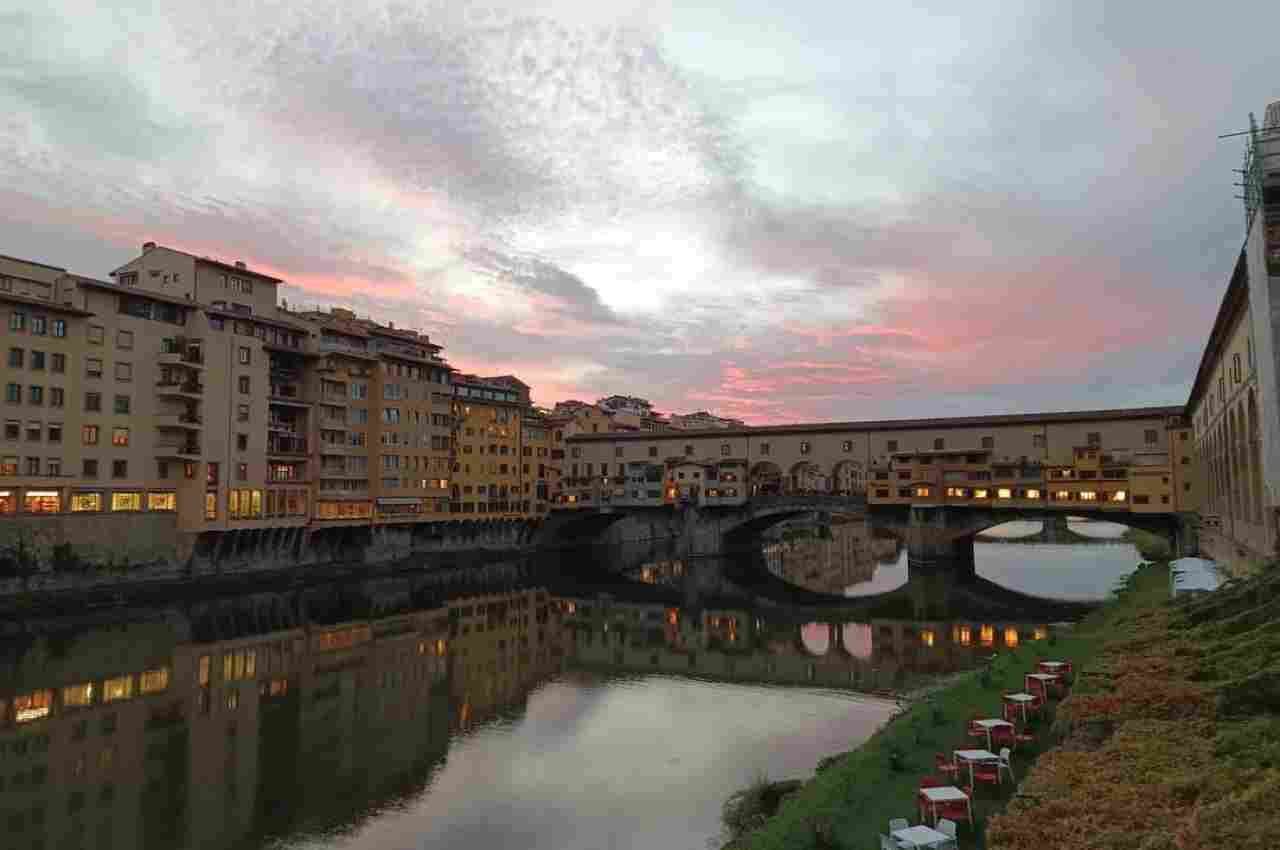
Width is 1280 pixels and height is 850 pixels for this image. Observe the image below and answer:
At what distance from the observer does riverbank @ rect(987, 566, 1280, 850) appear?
969cm

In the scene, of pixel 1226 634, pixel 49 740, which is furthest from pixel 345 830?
pixel 1226 634

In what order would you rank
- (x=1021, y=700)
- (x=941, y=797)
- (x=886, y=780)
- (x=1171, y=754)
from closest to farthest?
(x=1171, y=754) → (x=941, y=797) → (x=886, y=780) → (x=1021, y=700)

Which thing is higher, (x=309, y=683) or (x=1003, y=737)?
(x=1003, y=737)

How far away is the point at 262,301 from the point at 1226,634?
62.2 m

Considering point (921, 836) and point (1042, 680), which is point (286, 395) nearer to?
point (1042, 680)

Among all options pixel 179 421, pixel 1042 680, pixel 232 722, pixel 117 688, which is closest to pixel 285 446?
pixel 179 421

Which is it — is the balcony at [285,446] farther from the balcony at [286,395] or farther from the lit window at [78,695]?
the lit window at [78,695]

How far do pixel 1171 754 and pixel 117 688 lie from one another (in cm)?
3281

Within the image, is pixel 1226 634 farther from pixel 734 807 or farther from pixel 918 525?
pixel 918 525

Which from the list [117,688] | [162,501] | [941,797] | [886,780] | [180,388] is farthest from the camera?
[180,388]

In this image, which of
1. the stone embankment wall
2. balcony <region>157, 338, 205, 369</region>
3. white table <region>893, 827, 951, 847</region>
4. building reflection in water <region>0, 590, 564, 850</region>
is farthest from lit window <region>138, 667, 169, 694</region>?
white table <region>893, 827, 951, 847</region>

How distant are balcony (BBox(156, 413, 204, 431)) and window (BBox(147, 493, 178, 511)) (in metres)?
4.37

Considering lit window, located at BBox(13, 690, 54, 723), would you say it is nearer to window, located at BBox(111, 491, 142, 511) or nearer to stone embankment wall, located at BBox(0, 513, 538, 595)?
stone embankment wall, located at BBox(0, 513, 538, 595)

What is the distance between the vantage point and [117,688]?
101ft
